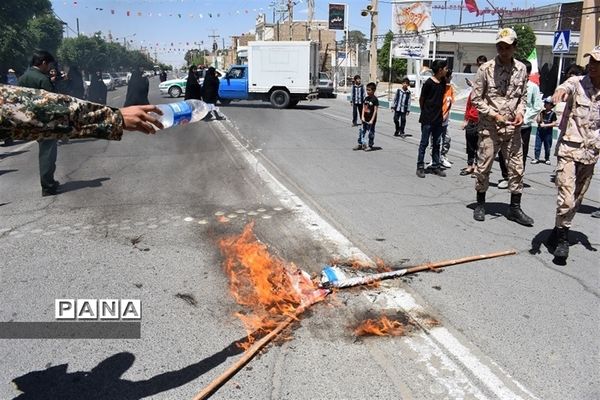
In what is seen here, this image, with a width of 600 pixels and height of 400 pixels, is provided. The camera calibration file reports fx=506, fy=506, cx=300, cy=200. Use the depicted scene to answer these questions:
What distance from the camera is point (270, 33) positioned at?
81.3m

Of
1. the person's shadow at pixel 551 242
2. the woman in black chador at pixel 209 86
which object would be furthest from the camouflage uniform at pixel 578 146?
the woman in black chador at pixel 209 86

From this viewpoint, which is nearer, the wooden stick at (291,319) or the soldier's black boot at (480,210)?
the wooden stick at (291,319)

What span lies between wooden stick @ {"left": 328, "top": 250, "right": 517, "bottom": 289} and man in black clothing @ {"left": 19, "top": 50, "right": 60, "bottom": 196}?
4973mm

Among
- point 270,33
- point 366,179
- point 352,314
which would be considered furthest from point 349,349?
point 270,33

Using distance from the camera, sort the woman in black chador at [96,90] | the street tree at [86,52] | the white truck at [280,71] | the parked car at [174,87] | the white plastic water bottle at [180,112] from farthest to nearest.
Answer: the parked car at [174,87] → the street tree at [86,52] → the white truck at [280,71] → the woman in black chador at [96,90] → the white plastic water bottle at [180,112]

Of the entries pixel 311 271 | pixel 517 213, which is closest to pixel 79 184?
pixel 311 271

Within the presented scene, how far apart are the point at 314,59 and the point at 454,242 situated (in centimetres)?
2332

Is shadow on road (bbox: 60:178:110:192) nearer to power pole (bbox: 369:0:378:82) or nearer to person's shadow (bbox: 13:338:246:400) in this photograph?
person's shadow (bbox: 13:338:246:400)

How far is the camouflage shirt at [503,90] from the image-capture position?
5.67 meters

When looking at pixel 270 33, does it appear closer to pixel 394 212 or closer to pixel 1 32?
pixel 1 32

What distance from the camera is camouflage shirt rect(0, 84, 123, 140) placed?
1995mm

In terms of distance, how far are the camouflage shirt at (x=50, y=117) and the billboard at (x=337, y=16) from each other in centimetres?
4146

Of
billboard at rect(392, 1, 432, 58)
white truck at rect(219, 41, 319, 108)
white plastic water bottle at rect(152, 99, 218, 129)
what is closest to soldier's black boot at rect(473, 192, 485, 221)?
white plastic water bottle at rect(152, 99, 218, 129)

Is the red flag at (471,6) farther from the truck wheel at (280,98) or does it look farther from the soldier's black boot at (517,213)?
the soldier's black boot at (517,213)
